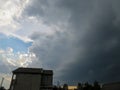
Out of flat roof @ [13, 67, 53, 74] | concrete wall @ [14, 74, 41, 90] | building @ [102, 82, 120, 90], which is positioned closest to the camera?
concrete wall @ [14, 74, 41, 90]

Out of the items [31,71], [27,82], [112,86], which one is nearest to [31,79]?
[27,82]

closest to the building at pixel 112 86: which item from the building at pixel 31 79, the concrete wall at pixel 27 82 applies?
the building at pixel 31 79

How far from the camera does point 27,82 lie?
51156mm

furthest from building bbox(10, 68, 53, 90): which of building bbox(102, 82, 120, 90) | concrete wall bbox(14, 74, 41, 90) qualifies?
building bbox(102, 82, 120, 90)

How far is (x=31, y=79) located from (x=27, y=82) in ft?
5.13

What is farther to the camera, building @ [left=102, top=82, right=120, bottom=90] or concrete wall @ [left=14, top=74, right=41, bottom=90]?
building @ [left=102, top=82, right=120, bottom=90]

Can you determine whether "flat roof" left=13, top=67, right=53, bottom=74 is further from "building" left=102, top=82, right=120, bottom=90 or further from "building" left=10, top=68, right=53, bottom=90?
"building" left=102, top=82, right=120, bottom=90

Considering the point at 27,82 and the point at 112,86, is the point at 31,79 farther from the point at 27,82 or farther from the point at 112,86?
the point at 112,86

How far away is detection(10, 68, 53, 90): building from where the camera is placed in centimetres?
5078

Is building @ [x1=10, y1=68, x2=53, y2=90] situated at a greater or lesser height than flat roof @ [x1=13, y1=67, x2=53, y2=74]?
lesser

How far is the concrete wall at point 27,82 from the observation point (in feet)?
166

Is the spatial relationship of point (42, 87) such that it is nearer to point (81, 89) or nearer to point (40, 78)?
point (40, 78)

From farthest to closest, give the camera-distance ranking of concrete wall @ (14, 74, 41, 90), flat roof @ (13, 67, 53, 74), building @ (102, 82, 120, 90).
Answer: flat roof @ (13, 67, 53, 74)
building @ (102, 82, 120, 90)
concrete wall @ (14, 74, 41, 90)

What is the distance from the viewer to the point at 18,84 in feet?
166
